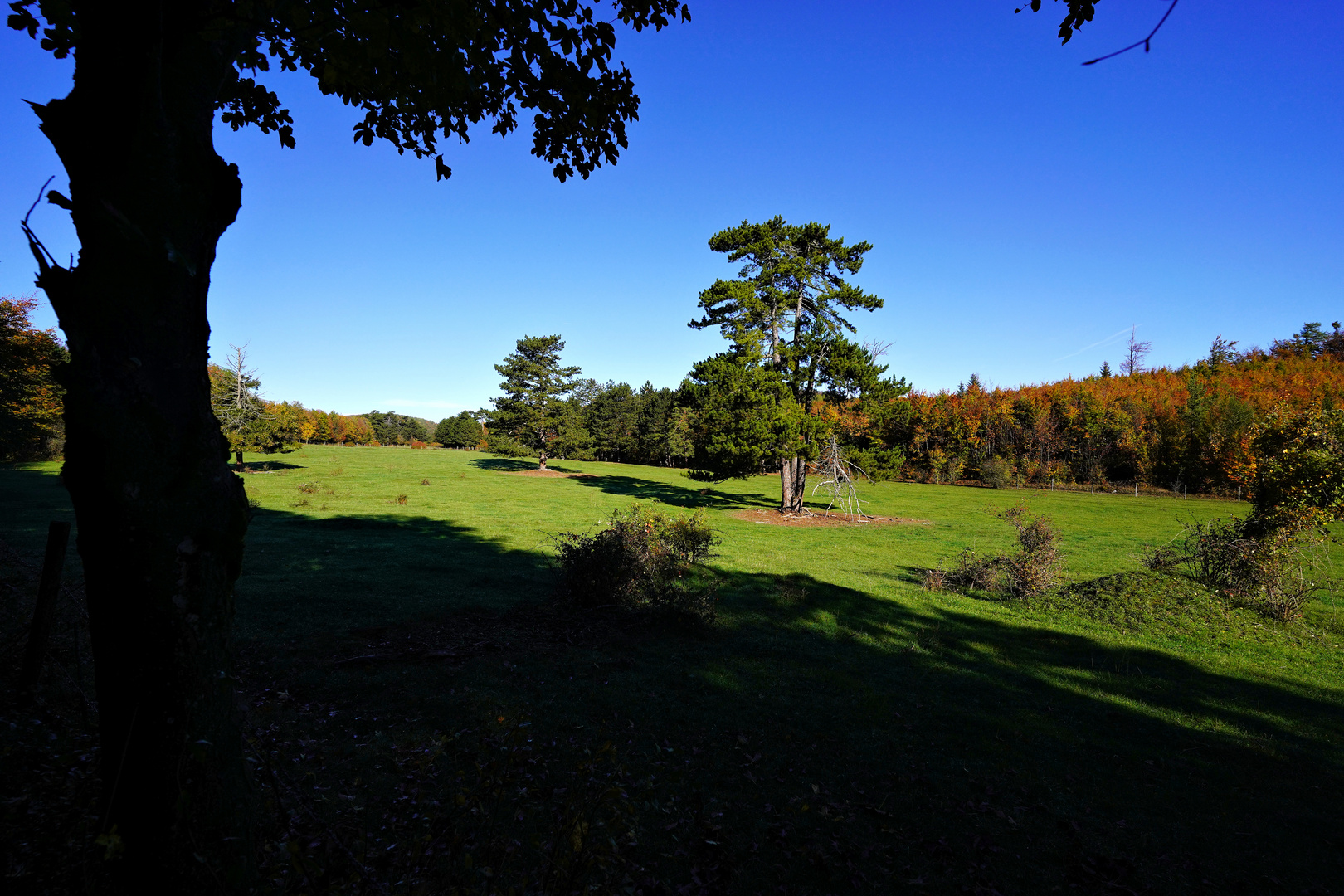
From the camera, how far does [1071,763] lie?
645 centimetres

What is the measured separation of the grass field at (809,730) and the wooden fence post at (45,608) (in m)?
1.75

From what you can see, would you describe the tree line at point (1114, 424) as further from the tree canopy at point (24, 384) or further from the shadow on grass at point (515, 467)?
the tree canopy at point (24, 384)

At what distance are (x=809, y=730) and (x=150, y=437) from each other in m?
6.75

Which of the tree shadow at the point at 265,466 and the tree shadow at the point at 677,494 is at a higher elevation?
the tree shadow at the point at 677,494

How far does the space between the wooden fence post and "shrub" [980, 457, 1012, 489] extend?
59.9 m

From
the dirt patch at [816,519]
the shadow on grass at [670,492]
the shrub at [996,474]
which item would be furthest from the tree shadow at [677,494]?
the shrub at [996,474]

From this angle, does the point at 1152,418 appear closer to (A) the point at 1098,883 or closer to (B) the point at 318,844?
(A) the point at 1098,883

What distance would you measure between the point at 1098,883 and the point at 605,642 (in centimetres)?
648

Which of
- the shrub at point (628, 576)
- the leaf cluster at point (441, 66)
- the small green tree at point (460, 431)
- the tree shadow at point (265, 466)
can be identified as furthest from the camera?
the small green tree at point (460, 431)

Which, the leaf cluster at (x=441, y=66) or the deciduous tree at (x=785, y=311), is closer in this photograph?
the leaf cluster at (x=441, y=66)

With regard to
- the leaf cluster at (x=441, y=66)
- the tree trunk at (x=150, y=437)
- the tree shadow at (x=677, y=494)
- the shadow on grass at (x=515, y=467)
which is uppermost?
the leaf cluster at (x=441, y=66)

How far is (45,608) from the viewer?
5293 millimetres

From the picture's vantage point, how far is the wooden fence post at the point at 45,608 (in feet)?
17.3

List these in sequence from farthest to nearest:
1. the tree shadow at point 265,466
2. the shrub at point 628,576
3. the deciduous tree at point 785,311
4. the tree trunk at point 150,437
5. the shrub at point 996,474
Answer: the shrub at point 996,474
the tree shadow at point 265,466
the deciduous tree at point 785,311
the shrub at point 628,576
the tree trunk at point 150,437
